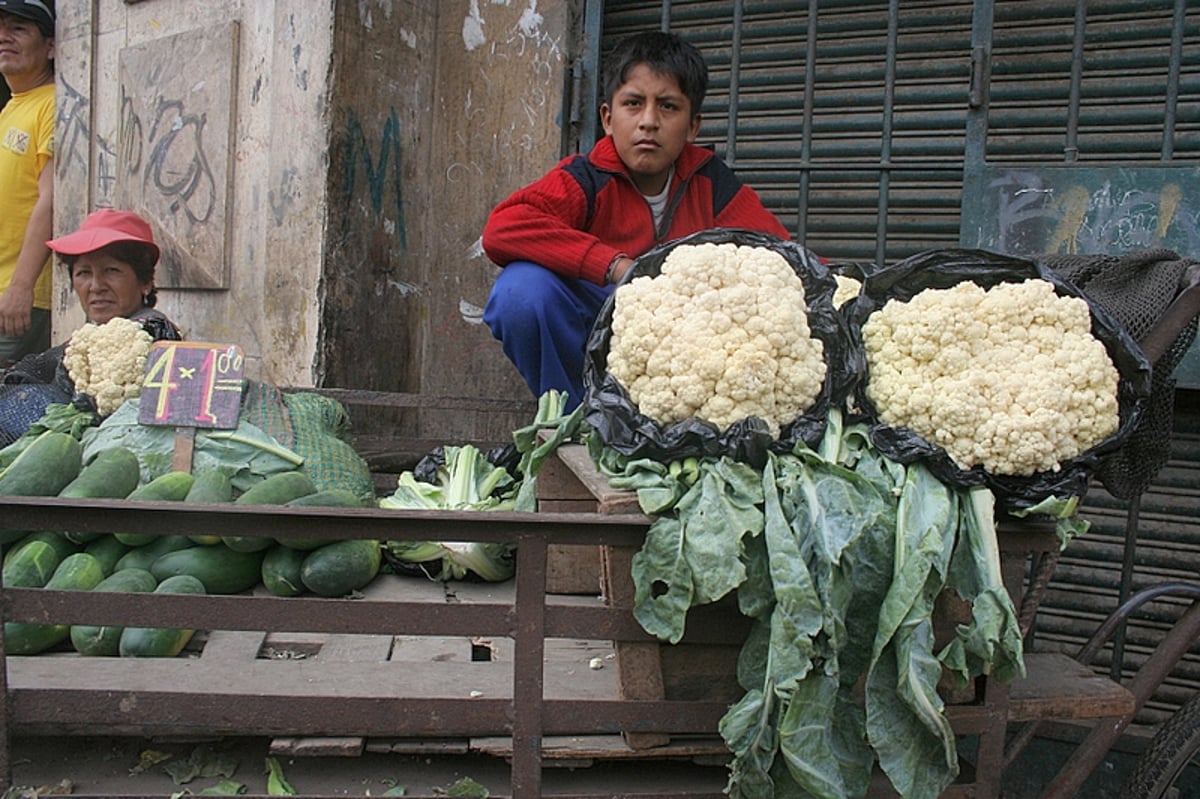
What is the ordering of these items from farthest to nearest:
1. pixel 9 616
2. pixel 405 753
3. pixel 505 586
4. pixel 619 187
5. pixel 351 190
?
pixel 351 190 → pixel 619 187 → pixel 505 586 → pixel 405 753 → pixel 9 616

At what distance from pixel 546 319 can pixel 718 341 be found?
1171mm

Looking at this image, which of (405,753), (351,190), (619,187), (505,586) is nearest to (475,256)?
(351,190)

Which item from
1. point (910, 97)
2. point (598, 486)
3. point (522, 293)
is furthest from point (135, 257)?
point (910, 97)

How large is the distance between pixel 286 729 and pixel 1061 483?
1.58 m

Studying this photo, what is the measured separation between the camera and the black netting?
2047mm

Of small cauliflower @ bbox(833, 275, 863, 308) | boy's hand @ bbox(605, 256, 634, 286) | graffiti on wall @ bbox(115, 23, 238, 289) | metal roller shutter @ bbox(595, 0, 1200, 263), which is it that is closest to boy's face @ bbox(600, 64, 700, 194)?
boy's hand @ bbox(605, 256, 634, 286)

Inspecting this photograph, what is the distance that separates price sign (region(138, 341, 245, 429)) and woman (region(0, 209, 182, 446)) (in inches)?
11.0

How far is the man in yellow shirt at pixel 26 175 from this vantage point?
4.95 m

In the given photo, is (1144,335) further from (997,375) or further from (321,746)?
(321,746)

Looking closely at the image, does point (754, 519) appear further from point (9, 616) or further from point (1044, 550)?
point (9, 616)

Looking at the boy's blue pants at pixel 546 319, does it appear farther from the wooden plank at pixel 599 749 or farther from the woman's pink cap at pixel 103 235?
the woman's pink cap at pixel 103 235

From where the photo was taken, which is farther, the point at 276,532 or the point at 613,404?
the point at 613,404

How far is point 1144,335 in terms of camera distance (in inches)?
80.0

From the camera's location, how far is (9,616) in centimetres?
166
